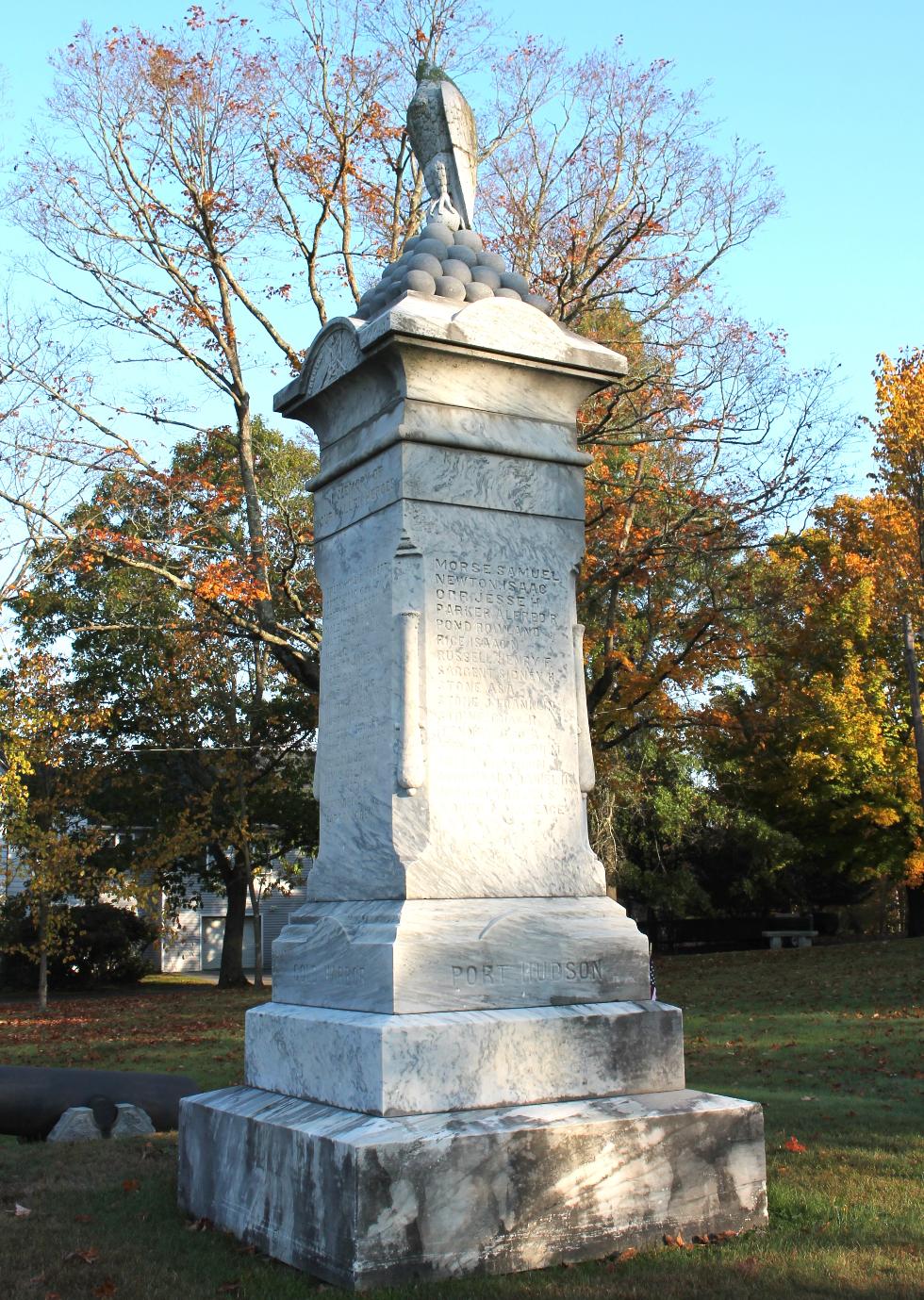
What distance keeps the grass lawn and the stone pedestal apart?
233 mm

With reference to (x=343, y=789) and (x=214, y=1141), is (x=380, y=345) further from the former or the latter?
(x=214, y=1141)

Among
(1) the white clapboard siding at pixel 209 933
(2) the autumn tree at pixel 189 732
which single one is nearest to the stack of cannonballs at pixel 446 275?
(2) the autumn tree at pixel 189 732

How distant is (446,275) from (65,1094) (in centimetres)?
617

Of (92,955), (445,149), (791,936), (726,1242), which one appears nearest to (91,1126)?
(726,1242)

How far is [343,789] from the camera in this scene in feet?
20.7

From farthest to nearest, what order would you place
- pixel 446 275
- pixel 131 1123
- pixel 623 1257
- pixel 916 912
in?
pixel 916 912 < pixel 131 1123 < pixel 446 275 < pixel 623 1257

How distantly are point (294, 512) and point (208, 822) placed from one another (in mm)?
8438

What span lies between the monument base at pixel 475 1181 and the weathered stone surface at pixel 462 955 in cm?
48

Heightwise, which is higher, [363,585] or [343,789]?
[363,585]

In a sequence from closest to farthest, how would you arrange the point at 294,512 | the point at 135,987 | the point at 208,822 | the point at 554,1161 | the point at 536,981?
the point at 554,1161 < the point at 536,981 < the point at 294,512 < the point at 208,822 < the point at 135,987

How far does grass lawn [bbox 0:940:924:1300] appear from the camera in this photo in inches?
190

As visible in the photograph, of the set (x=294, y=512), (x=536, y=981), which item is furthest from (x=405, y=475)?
(x=294, y=512)

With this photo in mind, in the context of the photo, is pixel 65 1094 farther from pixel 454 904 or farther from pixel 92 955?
pixel 92 955

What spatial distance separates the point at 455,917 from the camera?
18.7 ft
